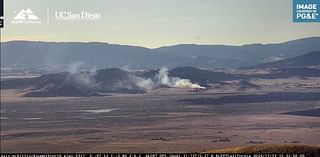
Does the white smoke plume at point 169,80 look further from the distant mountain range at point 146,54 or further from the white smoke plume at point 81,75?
the white smoke plume at point 81,75

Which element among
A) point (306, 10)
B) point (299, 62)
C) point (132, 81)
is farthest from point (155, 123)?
point (306, 10)

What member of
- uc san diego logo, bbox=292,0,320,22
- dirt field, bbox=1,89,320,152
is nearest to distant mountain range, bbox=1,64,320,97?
dirt field, bbox=1,89,320,152

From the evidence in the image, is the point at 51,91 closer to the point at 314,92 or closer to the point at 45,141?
the point at 45,141

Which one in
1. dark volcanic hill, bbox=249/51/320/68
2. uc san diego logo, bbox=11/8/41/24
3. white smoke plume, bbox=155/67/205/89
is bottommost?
white smoke plume, bbox=155/67/205/89

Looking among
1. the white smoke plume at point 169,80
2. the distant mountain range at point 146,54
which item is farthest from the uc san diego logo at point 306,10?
the white smoke plume at point 169,80

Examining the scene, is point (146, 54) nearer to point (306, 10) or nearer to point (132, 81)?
point (132, 81)

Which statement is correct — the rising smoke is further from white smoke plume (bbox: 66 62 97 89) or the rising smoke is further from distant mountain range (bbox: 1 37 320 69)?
distant mountain range (bbox: 1 37 320 69)

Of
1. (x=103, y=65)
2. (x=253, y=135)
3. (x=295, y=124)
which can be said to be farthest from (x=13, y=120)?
(x=295, y=124)
